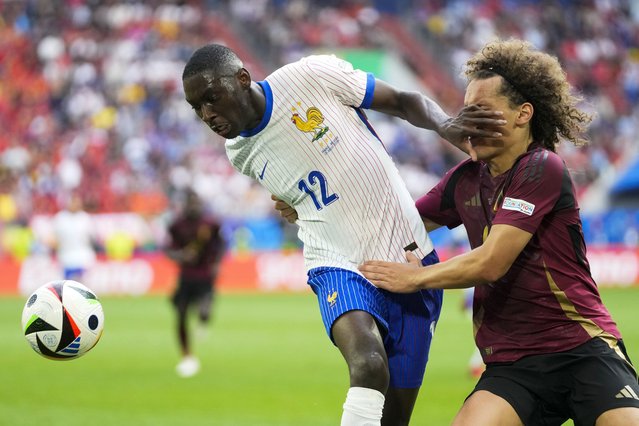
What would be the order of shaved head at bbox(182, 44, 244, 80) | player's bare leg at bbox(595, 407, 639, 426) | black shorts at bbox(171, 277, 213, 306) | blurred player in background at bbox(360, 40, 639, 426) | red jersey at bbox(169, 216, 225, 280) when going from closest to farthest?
player's bare leg at bbox(595, 407, 639, 426) → blurred player in background at bbox(360, 40, 639, 426) → shaved head at bbox(182, 44, 244, 80) → black shorts at bbox(171, 277, 213, 306) → red jersey at bbox(169, 216, 225, 280)

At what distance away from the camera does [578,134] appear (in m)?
5.05

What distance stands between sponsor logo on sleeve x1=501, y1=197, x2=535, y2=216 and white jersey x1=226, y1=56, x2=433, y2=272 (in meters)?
0.86

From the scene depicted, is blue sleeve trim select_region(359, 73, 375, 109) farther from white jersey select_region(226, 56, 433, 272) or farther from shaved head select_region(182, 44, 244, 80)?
shaved head select_region(182, 44, 244, 80)

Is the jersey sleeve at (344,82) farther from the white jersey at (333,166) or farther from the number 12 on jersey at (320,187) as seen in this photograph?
the number 12 on jersey at (320,187)

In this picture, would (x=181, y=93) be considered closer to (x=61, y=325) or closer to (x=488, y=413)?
(x=61, y=325)

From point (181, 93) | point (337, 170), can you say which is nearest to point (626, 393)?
point (337, 170)

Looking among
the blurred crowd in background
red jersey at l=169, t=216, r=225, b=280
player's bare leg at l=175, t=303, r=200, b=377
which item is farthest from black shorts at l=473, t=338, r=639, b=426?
the blurred crowd in background

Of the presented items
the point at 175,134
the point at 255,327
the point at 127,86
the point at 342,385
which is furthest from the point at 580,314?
the point at 127,86

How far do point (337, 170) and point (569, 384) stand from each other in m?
1.63

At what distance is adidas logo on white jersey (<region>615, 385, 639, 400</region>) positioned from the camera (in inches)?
179

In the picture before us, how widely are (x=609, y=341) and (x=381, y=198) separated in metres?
1.41

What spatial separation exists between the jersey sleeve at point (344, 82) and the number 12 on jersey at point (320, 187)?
0.45m

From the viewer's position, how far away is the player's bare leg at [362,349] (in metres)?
4.77

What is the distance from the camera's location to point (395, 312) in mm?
5371
